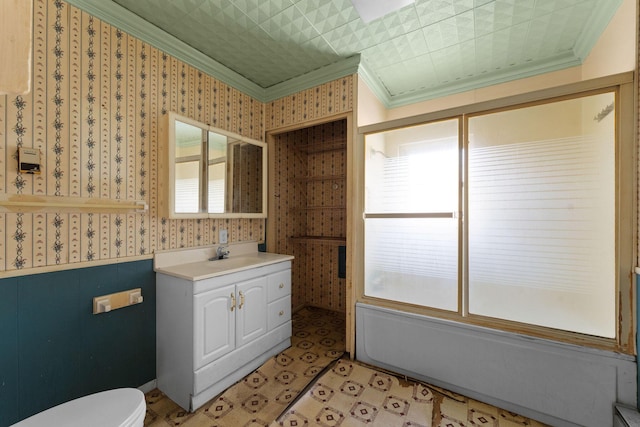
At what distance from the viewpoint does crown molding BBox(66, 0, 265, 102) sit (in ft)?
5.20

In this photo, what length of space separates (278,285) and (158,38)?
2094 mm

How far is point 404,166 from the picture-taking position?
2.08 metres

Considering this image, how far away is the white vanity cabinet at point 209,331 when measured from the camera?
1645 mm

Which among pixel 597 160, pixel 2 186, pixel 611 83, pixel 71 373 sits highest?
pixel 611 83

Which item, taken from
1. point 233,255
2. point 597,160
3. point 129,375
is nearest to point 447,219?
point 597,160

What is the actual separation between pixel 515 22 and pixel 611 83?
74 centimetres

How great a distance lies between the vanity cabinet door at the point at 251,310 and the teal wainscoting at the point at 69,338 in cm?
60

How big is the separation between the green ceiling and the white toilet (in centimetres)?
212

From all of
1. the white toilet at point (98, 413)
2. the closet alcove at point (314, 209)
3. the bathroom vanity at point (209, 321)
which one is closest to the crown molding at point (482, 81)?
the closet alcove at point (314, 209)

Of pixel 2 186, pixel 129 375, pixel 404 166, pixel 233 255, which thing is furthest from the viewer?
pixel 233 255

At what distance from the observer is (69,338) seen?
150cm

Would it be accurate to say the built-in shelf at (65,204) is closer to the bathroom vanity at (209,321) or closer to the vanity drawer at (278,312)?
the bathroom vanity at (209,321)

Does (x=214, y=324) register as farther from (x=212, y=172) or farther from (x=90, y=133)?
(x=90, y=133)

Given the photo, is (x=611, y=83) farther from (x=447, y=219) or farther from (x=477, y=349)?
(x=477, y=349)
